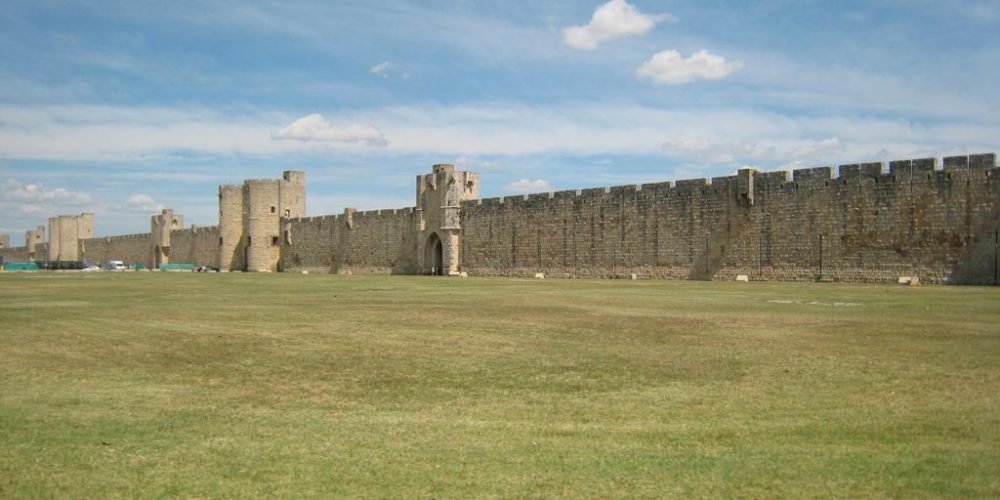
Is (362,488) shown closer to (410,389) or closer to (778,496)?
(778,496)

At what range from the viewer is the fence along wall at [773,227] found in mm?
24750

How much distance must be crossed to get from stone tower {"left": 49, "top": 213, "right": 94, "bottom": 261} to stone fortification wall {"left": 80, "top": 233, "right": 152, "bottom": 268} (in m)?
0.72

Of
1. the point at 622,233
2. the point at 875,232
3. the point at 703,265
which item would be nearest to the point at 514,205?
the point at 622,233

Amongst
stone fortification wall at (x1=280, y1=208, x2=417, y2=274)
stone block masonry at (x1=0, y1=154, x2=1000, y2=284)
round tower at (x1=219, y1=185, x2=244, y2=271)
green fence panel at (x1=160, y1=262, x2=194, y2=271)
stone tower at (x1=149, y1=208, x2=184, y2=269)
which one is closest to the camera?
stone block masonry at (x1=0, y1=154, x2=1000, y2=284)

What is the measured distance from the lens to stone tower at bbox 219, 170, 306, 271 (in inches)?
2231

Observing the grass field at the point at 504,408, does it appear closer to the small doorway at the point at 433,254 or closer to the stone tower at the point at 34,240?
the small doorway at the point at 433,254

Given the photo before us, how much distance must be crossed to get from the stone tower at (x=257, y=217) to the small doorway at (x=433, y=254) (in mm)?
15695

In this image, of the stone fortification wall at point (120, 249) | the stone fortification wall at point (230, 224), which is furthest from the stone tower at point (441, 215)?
the stone fortification wall at point (120, 249)

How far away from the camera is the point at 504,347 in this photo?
10398mm

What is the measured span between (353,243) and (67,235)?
46574 mm

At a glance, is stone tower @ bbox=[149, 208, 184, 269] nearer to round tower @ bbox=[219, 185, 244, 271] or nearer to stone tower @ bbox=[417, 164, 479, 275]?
round tower @ bbox=[219, 185, 244, 271]

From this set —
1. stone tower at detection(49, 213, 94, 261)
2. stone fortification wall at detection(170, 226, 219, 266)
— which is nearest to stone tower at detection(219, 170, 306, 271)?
stone fortification wall at detection(170, 226, 219, 266)

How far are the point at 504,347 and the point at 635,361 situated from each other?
179cm

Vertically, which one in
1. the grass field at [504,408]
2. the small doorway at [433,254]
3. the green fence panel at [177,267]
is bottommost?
the grass field at [504,408]
